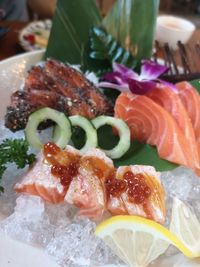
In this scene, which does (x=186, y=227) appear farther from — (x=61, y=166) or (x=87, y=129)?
(x=87, y=129)

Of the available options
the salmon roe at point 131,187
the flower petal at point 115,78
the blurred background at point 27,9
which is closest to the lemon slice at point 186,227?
the salmon roe at point 131,187

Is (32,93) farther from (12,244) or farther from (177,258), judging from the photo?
(177,258)

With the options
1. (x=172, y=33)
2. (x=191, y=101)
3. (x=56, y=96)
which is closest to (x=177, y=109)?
(x=191, y=101)

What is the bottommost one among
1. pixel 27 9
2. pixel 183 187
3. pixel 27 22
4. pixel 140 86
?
pixel 27 9

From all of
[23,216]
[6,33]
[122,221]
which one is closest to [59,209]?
[23,216]

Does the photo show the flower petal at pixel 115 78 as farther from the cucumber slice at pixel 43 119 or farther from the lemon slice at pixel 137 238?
the lemon slice at pixel 137 238

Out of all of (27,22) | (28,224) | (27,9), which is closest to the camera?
(28,224)
